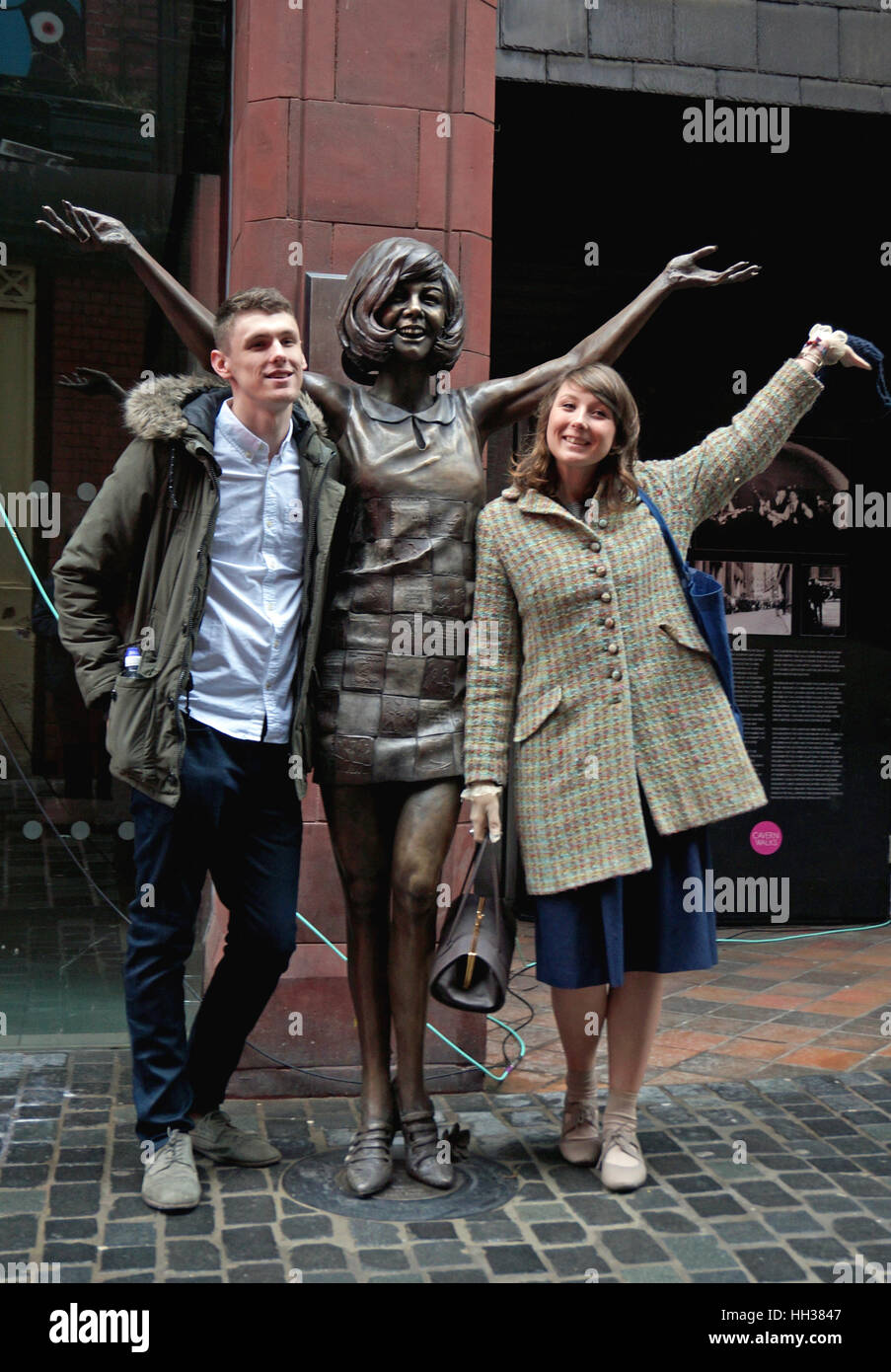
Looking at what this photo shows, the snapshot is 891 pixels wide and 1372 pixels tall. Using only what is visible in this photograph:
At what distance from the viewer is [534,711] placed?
137 inches

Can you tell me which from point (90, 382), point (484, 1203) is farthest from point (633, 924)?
point (90, 382)

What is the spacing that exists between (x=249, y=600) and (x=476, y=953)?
1068 millimetres

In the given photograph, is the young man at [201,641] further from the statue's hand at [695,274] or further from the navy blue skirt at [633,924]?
the statue's hand at [695,274]

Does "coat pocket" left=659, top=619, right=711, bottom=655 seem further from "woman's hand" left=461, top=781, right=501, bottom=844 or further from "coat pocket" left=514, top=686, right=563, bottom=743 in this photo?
"woman's hand" left=461, top=781, right=501, bottom=844

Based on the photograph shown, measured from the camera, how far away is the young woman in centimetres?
344

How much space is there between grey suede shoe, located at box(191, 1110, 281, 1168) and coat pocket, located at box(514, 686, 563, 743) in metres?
1.33

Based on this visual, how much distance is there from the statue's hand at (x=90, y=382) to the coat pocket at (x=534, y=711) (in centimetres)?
247

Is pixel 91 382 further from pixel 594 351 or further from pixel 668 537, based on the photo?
pixel 668 537

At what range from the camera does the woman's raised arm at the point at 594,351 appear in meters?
3.65

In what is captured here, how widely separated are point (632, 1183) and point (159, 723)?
1695 mm

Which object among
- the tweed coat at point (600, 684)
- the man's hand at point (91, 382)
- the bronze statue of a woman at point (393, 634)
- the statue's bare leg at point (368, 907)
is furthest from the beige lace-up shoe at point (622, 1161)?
the man's hand at point (91, 382)

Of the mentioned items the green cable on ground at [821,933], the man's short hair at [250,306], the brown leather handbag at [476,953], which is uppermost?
the man's short hair at [250,306]
